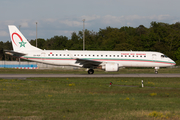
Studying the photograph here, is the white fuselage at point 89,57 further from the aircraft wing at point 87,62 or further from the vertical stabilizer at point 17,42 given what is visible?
the vertical stabilizer at point 17,42

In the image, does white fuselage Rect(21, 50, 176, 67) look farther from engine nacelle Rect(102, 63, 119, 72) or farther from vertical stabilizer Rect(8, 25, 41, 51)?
vertical stabilizer Rect(8, 25, 41, 51)

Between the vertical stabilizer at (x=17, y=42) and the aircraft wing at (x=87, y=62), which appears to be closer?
the aircraft wing at (x=87, y=62)

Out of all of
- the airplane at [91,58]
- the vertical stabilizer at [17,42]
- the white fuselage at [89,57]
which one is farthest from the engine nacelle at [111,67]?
the vertical stabilizer at [17,42]

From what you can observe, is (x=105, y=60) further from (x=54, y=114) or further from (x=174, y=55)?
(x=174, y=55)

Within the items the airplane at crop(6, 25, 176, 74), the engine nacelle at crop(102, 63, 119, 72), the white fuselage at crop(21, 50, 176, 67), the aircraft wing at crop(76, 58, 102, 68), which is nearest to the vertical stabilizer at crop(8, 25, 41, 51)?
the airplane at crop(6, 25, 176, 74)

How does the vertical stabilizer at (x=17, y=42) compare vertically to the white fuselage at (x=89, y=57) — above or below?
above

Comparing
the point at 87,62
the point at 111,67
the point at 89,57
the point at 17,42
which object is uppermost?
the point at 17,42

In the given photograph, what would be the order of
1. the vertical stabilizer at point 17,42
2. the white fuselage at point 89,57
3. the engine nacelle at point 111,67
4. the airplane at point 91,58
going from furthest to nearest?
the vertical stabilizer at point 17,42 → the white fuselage at point 89,57 → the airplane at point 91,58 → the engine nacelle at point 111,67

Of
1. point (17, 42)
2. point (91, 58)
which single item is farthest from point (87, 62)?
point (17, 42)

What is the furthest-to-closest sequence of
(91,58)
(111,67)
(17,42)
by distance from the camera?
(17,42)
(91,58)
(111,67)

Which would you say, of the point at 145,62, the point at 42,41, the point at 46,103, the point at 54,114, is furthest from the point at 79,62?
the point at 42,41

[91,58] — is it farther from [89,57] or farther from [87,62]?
[87,62]

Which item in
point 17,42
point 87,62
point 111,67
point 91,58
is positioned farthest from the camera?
point 17,42

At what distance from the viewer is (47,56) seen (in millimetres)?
35875
